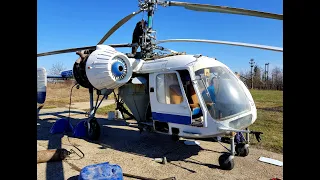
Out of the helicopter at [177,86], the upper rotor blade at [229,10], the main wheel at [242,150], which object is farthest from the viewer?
the main wheel at [242,150]

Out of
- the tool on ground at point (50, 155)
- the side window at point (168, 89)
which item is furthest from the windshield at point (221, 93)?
the tool on ground at point (50, 155)

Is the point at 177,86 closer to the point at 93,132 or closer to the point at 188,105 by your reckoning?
the point at 188,105

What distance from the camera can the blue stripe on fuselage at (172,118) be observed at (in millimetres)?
4688

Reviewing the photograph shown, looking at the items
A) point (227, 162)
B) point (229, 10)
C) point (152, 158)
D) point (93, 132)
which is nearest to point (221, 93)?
point (227, 162)

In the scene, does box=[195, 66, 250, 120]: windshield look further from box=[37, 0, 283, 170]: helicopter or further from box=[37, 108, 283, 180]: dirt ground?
box=[37, 108, 283, 180]: dirt ground

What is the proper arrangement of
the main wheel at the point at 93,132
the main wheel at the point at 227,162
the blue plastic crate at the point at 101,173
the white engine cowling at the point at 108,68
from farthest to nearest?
1. the main wheel at the point at 93,132
2. the white engine cowling at the point at 108,68
3. the main wheel at the point at 227,162
4. the blue plastic crate at the point at 101,173

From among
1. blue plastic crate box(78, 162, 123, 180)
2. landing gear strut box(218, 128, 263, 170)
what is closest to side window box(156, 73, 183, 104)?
landing gear strut box(218, 128, 263, 170)

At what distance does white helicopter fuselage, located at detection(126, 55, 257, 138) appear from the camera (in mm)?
4406

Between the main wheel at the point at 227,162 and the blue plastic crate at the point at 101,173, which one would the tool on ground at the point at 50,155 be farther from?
the main wheel at the point at 227,162

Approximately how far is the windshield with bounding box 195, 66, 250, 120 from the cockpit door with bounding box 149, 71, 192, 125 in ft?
1.49

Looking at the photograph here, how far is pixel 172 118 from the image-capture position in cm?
494

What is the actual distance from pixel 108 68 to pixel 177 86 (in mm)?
1676
